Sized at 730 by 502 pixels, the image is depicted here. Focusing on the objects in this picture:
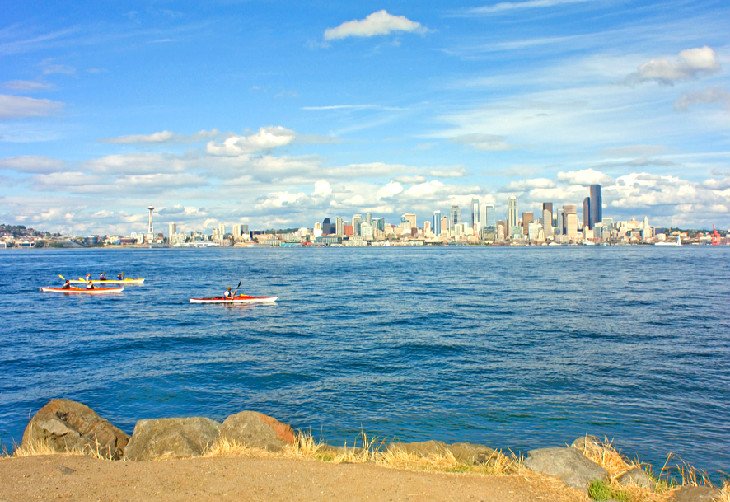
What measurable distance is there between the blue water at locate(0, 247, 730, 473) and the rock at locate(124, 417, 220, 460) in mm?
4882

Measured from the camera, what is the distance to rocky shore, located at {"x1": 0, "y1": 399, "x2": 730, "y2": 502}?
1131 centimetres

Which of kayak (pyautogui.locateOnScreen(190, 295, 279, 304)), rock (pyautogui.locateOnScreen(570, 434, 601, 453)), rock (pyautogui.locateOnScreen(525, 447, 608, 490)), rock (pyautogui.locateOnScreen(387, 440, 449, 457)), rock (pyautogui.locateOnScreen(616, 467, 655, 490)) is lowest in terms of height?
kayak (pyautogui.locateOnScreen(190, 295, 279, 304))

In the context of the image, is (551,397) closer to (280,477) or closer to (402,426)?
(402,426)

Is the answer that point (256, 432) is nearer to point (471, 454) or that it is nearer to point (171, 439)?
point (171, 439)

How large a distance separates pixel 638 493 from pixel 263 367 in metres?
20.6

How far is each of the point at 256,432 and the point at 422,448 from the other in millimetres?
4340

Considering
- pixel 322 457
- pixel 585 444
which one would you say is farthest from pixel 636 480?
pixel 322 457

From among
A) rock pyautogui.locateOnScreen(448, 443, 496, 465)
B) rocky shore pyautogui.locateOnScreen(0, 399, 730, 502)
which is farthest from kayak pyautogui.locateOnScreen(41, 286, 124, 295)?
rock pyautogui.locateOnScreen(448, 443, 496, 465)

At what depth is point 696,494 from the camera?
1108cm

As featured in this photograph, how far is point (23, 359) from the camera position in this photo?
104 ft

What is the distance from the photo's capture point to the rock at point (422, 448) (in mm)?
14398

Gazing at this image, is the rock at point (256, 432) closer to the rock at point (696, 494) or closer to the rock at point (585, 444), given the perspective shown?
the rock at point (585, 444)

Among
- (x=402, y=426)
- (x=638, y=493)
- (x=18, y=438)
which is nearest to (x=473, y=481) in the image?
(x=638, y=493)

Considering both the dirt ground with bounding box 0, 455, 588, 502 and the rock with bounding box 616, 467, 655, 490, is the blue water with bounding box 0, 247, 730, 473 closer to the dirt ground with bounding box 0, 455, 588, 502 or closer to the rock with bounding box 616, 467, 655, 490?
the rock with bounding box 616, 467, 655, 490
